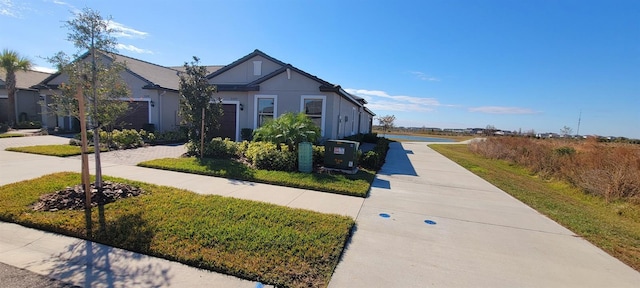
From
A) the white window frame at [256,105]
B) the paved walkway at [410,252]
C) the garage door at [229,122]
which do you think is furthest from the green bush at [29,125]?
the paved walkway at [410,252]

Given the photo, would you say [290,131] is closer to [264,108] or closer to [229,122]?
[264,108]

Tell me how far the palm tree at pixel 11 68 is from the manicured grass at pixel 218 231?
19.6 m

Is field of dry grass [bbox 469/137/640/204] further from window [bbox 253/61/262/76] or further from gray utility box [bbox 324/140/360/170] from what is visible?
window [bbox 253/61/262/76]

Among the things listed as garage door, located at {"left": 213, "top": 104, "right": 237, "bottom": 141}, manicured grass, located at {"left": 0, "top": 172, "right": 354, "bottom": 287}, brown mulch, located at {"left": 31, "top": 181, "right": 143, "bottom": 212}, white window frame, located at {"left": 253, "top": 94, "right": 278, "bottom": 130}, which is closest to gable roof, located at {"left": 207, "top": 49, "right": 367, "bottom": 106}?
white window frame, located at {"left": 253, "top": 94, "right": 278, "bottom": 130}

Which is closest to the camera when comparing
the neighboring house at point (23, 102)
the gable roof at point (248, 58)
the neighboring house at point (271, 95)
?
the neighboring house at point (271, 95)

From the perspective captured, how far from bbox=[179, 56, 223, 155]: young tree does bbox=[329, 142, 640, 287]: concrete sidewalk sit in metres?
7.20

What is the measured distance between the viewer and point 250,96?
561 inches

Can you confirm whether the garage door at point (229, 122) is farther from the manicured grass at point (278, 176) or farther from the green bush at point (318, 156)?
the green bush at point (318, 156)

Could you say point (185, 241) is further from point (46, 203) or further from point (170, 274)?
point (46, 203)

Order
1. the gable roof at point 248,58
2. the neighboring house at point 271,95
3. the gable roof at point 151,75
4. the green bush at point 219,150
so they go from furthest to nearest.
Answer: the gable roof at point 151,75 < the gable roof at point 248,58 < the neighboring house at point 271,95 < the green bush at point 219,150

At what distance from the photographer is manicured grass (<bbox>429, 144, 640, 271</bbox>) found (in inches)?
167

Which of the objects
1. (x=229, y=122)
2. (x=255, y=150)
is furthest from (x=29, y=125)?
(x=255, y=150)

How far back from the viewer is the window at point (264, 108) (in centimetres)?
1382

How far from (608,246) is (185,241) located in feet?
20.3
